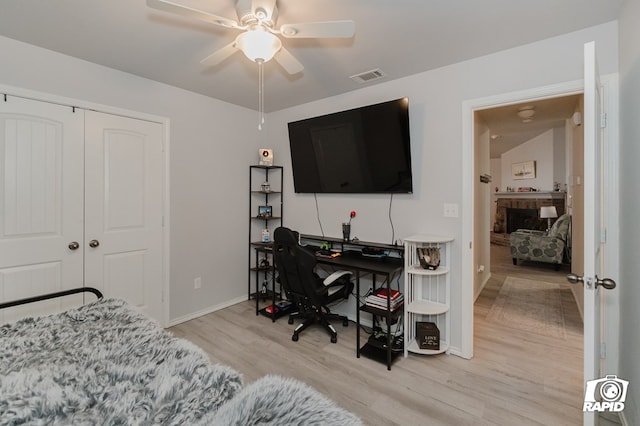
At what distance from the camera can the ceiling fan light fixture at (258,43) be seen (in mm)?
1645

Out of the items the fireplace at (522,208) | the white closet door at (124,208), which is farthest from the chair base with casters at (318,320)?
the fireplace at (522,208)

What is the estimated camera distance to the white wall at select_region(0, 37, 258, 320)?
2469 mm

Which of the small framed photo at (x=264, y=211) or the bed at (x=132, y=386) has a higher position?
the small framed photo at (x=264, y=211)

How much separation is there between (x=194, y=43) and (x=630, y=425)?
371 cm

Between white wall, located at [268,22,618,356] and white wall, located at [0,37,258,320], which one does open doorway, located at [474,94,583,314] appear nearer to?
white wall, located at [268,22,618,356]

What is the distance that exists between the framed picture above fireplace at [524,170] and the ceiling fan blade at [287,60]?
7.76 metres

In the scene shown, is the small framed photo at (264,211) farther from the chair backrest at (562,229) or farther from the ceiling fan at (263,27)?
the chair backrest at (562,229)

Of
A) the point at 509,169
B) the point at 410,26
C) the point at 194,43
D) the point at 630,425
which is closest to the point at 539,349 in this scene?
the point at 630,425

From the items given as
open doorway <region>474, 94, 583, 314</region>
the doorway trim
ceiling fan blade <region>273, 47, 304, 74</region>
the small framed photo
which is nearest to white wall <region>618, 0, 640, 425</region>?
the doorway trim

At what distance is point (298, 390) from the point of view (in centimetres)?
99

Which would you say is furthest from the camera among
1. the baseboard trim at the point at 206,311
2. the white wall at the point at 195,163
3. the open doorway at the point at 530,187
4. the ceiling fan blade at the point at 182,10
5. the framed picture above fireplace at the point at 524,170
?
the framed picture above fireplace at the point at 524,170

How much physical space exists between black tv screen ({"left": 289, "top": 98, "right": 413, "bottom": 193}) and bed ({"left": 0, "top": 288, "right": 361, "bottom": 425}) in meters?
2.20

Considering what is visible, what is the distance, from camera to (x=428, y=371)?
230 centimetres

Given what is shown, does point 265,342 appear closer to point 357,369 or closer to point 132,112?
point 357,369
